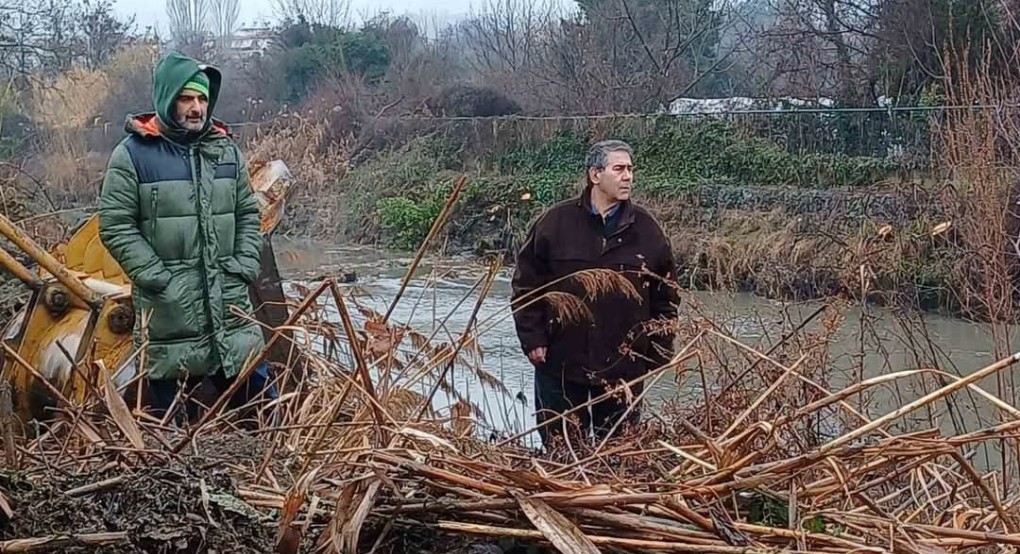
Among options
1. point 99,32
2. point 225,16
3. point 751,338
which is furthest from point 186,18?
A: point 751,338

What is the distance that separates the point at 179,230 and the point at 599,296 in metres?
1.58

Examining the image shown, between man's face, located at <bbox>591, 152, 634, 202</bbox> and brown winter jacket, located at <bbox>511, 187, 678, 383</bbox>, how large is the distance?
71mm

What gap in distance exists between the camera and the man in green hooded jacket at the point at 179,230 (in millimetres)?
Result: 4297

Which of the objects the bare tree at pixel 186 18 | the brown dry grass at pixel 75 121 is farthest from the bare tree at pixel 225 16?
the brown dry grass at pixel 75 121

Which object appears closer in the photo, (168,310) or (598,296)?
(168,310)

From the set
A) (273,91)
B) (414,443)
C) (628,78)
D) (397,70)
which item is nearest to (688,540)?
(414,443)

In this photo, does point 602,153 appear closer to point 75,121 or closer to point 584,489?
point 584,489

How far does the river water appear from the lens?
16.0 ft

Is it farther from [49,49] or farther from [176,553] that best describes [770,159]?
[176,553]

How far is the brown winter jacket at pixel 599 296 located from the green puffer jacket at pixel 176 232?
3.75 ft

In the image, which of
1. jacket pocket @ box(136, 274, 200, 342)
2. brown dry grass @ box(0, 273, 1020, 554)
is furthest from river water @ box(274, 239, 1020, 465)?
brown dry grass @ box(0, 273, 1020, 554)

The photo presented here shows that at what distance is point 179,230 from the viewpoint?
438 cm

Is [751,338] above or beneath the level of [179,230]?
beneath

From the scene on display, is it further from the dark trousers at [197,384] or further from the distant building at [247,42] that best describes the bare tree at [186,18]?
the dark trousers at [197,384]
